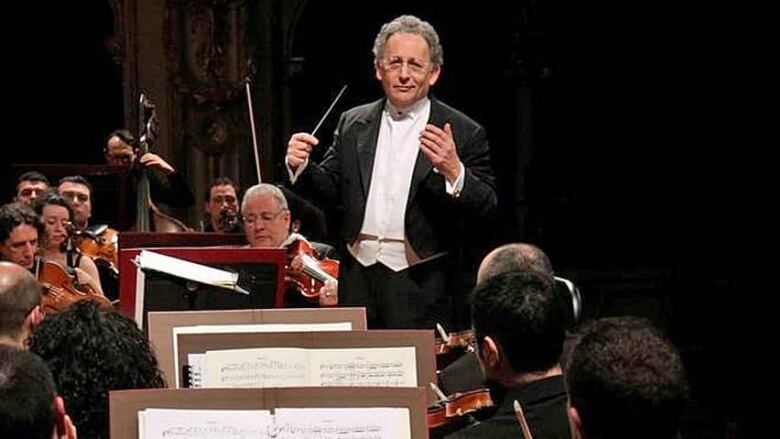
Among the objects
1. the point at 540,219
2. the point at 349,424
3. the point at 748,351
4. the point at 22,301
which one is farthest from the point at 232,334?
the point at 540,219

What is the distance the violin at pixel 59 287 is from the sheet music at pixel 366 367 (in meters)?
2.33

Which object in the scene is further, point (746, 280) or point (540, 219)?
point (540, 219)

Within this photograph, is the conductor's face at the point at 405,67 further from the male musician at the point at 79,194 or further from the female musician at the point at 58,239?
the male musician at the point at 79,194

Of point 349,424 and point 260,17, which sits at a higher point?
point 260,17

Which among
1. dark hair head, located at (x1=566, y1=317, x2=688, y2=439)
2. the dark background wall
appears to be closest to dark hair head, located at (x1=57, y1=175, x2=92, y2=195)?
the dark background wall

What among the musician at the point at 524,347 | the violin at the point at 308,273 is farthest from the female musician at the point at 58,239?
the musician at the point at 524,347

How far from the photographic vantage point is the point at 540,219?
901 centimetres

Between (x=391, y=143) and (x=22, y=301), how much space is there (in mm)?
1180

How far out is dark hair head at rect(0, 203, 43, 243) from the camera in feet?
18.2

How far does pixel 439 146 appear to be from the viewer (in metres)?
3.89

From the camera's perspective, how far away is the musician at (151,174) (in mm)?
6660

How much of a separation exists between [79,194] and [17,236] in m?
1.16

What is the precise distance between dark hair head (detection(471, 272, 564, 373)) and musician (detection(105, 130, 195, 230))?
3.85 metres

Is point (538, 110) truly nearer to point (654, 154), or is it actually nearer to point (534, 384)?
point (654, 154)
